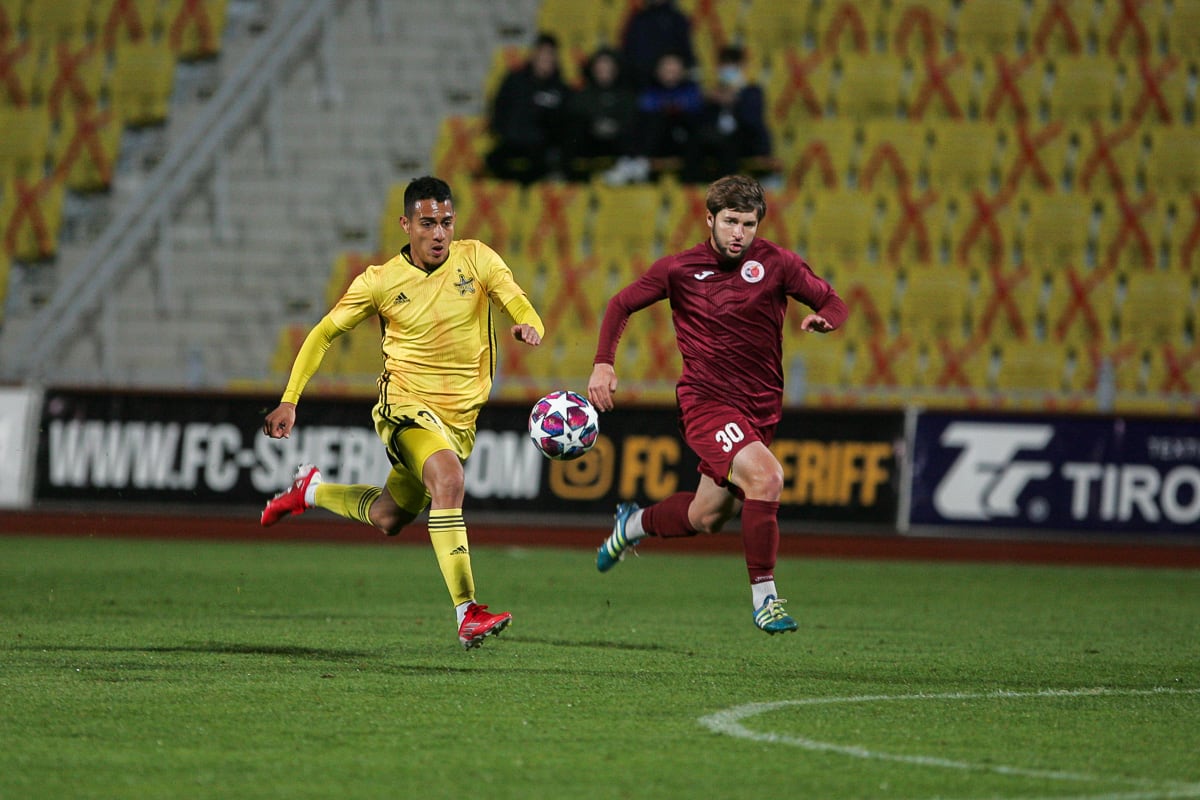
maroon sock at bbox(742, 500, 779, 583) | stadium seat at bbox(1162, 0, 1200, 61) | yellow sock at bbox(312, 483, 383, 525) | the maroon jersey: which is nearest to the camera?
maroon sock at bbox(742, 500, 779, 583)

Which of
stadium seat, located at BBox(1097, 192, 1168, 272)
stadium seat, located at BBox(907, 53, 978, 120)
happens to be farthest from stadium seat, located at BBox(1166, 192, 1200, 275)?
stadium seat, located at BBox(907, 53, 978, 120)

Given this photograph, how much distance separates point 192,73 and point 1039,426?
420 inches

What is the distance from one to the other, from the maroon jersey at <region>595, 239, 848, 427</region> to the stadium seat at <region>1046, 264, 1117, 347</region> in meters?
9.34

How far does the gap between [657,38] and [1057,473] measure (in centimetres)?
640

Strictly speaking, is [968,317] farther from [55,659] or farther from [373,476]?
[55,659]

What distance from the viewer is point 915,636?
857 cm

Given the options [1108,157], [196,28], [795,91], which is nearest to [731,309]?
[795,91]

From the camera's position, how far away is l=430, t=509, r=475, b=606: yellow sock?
7.29 m

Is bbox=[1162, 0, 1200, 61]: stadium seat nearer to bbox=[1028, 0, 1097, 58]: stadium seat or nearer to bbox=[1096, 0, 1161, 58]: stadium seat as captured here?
bbox=[1096, 0, 1161, 58]: stadium seat

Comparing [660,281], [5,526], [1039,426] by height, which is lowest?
[5,526]

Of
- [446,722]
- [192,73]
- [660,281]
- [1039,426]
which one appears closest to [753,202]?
[660,281]

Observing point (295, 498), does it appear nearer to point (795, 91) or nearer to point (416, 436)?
point (416, 436)

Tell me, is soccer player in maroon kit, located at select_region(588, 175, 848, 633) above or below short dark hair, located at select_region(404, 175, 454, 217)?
below

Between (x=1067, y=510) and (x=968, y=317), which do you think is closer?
(x=1067, y=510)
